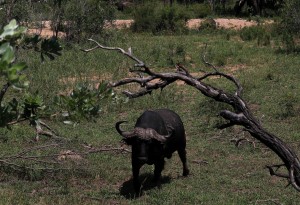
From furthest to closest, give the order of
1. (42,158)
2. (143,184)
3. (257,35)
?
(257,35) < (42,158) < (143,184)

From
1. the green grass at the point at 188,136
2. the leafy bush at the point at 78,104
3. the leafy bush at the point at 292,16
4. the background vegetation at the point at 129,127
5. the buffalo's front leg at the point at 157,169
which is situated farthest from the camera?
the leafy bush at the point at 292,16

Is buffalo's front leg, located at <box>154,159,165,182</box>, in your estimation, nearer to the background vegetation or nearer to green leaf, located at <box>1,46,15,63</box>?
the background vegetation

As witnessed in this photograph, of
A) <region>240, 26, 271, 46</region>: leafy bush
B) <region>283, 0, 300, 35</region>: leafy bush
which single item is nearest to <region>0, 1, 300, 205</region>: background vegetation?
<region>283, 0, 300, 35</region>: leafy bush

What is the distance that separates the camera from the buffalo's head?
738 cm

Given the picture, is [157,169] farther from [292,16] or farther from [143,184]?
[292,16]

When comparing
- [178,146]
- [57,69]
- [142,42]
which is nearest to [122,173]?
[178,146]

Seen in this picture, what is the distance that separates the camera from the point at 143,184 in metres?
8.11

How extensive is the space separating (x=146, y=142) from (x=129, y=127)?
4033mm

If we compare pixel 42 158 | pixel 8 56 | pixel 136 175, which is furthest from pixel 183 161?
pixel 8 56

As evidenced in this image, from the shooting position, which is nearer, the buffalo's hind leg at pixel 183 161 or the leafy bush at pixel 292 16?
the buffalo's hind leg at pixel 183 161

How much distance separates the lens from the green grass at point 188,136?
7.55 m

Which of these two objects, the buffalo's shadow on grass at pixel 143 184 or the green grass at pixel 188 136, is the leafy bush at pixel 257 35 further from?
the buffalo's shadow on grass at pixel 143 184

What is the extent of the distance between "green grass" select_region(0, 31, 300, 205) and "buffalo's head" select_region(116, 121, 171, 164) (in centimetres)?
56

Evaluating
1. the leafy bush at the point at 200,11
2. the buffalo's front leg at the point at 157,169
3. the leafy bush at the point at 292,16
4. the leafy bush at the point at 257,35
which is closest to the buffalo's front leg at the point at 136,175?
the buffalo's front leg at the point at 157,169
